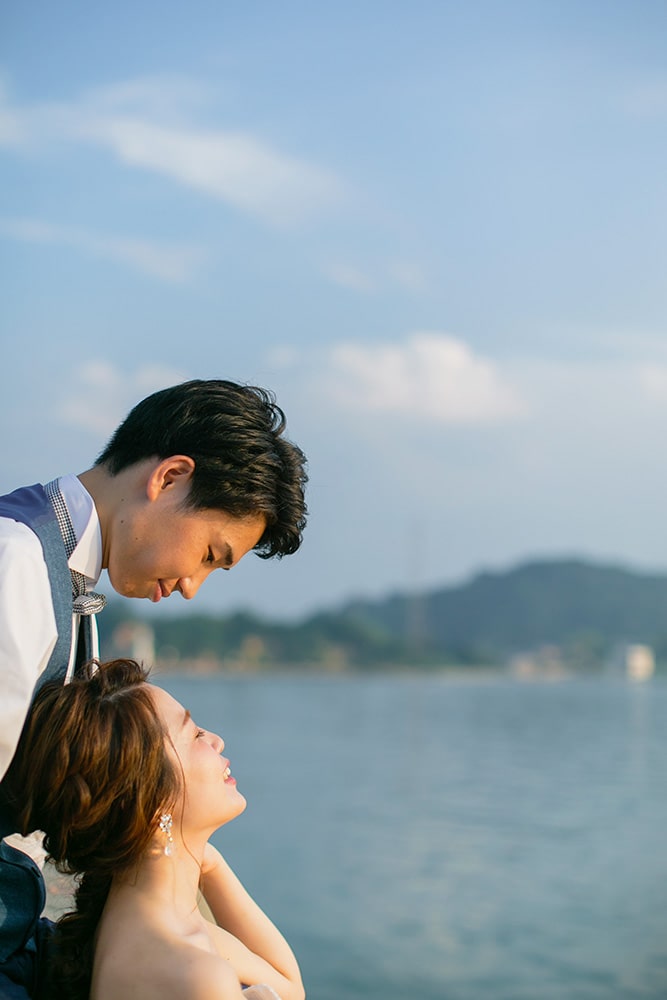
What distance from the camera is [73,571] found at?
2209mm

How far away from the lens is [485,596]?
66.8m

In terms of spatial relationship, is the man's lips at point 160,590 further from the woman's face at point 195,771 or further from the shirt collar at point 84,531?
the woman's face at point 195,771

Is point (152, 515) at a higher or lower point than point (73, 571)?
higher

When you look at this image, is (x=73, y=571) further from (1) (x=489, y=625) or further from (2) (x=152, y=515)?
(1) (x=489, y=625)

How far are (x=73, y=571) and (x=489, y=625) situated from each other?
64825mm

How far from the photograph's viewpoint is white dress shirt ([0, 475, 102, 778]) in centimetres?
189

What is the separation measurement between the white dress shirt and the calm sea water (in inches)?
191

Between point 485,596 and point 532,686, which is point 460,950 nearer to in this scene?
point 485,596

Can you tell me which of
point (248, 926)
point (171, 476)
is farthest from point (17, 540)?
point (248, 926)

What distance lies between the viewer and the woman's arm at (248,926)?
2.28 meters

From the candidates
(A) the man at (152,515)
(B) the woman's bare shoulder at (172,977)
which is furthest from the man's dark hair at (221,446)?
(B) the woman's bare shoulder at (172,977)

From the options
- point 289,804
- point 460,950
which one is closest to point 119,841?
point 460,950

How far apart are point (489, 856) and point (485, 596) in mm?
47981

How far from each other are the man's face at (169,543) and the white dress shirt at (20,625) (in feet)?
0.90
